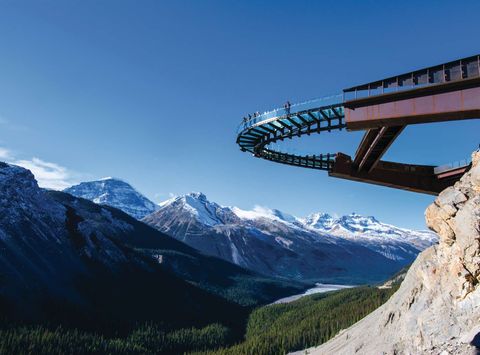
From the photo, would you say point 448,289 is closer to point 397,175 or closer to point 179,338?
point 397,175

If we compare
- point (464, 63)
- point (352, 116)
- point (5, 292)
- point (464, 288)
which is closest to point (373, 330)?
point (464, 288)

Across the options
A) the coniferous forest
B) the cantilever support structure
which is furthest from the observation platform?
the coniferous forest

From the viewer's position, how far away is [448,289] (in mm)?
36625

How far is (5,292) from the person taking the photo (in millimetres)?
160625

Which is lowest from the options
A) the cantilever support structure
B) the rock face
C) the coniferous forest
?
the coniferous forest

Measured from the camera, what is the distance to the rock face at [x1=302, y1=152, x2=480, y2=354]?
3172 centimetres

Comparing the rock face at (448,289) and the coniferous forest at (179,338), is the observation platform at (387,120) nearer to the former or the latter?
the rock face at (448,289)

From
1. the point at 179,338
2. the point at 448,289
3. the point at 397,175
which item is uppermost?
the point at 397,175

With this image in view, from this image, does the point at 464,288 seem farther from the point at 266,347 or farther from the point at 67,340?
the point at 67,340

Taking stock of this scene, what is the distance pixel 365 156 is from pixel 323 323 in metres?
132

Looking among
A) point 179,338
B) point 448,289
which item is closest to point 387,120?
point 448,289

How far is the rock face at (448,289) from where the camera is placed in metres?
31.7

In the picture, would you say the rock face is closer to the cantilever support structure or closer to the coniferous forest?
the cantilever support structure

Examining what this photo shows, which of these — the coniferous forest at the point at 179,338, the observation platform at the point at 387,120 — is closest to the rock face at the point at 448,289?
the observation platform at the point at 387,120
